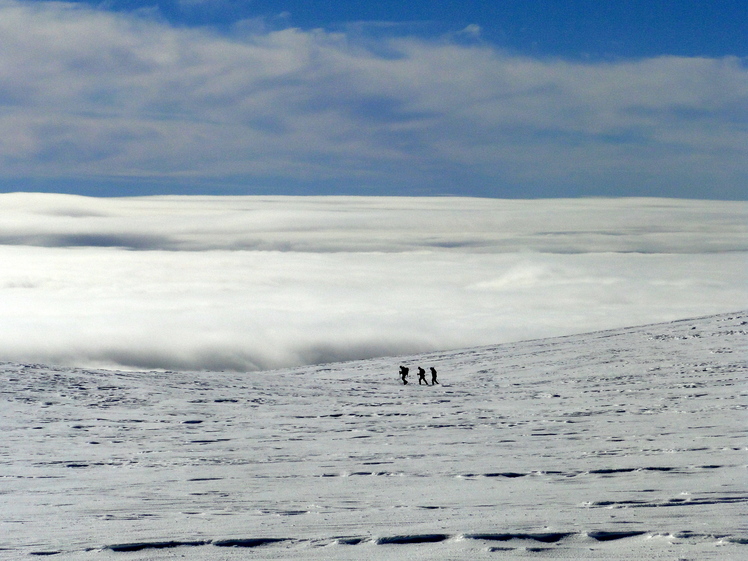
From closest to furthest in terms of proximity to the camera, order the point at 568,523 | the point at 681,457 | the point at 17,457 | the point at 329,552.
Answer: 1. the point at 329,552
2. the point at 568,523
3. the point at 681,457
4. the point at 17,457

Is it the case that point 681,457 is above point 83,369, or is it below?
below

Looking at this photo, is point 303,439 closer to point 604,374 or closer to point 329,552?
point 329,552

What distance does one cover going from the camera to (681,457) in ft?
39.0

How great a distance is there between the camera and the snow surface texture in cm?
740

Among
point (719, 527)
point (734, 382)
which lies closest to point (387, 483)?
point (719, 527)

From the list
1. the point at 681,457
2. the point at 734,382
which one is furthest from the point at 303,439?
the point at 734,382

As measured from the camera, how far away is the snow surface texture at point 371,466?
740 cm

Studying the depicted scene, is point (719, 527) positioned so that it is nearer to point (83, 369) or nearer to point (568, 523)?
point (568, 523)

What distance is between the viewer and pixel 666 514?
807cm

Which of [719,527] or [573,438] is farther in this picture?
[573,438]

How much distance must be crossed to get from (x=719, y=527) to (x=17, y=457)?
1089 centimetres

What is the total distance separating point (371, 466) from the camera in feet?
39.1

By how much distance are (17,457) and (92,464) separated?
1575mm

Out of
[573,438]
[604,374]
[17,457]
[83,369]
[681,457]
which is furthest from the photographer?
[604,374]
